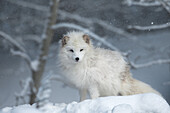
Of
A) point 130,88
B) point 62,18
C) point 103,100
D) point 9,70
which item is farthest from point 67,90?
point 103,100

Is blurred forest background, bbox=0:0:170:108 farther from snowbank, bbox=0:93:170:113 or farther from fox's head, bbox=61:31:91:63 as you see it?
snowbank, bbox=0:93:170:113

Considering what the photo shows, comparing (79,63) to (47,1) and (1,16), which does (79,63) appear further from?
(1,16)

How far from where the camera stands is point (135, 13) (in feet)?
21.2

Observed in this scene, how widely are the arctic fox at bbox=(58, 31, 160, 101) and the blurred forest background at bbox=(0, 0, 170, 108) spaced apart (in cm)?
159

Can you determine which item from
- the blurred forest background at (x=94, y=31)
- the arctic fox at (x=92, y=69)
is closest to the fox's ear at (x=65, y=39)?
the arctic fox at (x=92, y=69)

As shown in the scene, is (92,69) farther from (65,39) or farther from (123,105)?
(123,105)

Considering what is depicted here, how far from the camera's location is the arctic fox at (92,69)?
3.58 m

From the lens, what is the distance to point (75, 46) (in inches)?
138

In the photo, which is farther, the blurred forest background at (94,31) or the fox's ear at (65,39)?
the blurred forest background at (94,31)

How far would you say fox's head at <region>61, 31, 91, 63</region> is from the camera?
345cm

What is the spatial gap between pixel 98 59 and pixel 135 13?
3092 mm

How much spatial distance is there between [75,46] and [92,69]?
0.35 metres

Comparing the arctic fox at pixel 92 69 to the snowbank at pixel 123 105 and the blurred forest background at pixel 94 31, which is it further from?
the blurred forest background at pixel 94 31

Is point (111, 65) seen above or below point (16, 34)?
below
